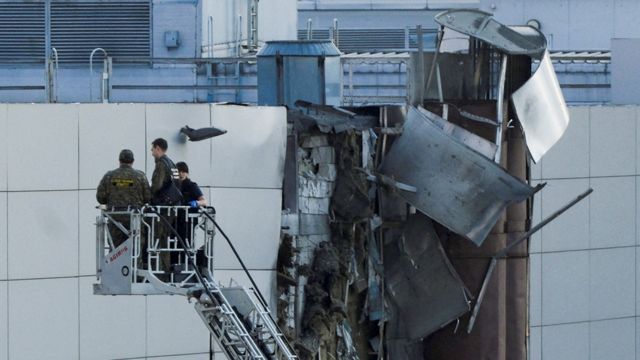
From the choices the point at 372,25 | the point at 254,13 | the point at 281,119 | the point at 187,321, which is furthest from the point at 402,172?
the point at 372,25

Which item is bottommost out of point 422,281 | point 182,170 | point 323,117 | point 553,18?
point 422,281

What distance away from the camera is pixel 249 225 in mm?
25406

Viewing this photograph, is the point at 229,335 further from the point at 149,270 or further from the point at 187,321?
the point at 187,321

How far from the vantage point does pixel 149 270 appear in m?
21.7

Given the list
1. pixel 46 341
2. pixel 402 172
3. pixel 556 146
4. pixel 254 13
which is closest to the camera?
pixel 46 341

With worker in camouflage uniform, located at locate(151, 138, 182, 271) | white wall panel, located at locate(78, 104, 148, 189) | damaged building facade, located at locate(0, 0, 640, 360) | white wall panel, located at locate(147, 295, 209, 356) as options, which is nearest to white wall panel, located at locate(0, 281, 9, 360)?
damaged building facade, located at locate(0, 0, 640, 360)

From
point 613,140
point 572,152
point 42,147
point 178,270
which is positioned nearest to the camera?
point 178,270

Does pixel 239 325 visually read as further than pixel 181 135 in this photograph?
No

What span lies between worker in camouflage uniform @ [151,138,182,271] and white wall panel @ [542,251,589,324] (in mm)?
9843

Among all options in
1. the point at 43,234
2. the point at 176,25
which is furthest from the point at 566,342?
the point at 43,234

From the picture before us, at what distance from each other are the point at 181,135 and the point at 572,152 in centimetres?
816

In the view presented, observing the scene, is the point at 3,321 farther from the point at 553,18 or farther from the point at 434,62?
the point at 553,18

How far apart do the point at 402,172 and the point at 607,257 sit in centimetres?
542

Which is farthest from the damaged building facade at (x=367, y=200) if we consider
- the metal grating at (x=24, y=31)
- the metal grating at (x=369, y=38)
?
the metal grating at (x=369, y=38)
